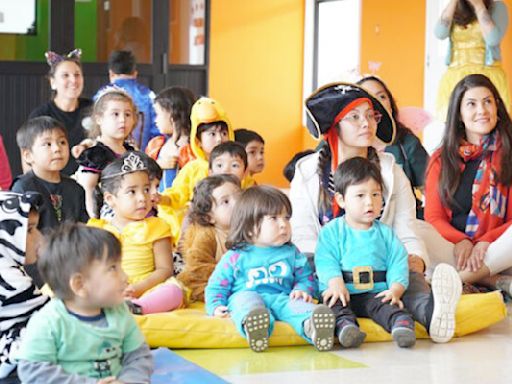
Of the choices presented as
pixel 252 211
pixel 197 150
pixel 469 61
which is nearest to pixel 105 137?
pixel 197 150

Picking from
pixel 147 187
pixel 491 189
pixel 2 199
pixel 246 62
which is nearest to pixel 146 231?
pixel 147 187

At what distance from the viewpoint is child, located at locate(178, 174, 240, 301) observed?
4852 mm

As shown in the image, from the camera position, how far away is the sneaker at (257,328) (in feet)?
13.2

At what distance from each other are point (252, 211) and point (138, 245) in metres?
0.58

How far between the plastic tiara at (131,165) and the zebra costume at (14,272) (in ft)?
3.75

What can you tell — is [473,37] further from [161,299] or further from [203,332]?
[203,332]

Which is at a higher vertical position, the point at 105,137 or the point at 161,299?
the point at 105,137

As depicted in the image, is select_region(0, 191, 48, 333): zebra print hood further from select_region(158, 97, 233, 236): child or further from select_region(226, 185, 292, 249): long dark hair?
select_region(158, 97, 233, 236): child

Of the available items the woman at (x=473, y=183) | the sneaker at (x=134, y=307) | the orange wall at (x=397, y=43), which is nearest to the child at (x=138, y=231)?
the sneaker at (x=134, y=307)

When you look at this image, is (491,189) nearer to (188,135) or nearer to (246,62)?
(188,135)

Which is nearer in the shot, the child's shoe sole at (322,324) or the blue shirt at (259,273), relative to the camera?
the child's shoe sole at (322,324)

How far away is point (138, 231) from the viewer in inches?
181

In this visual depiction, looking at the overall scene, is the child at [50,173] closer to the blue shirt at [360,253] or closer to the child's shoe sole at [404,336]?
the blue shirt at [360,253]

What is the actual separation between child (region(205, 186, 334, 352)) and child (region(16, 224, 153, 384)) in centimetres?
126
